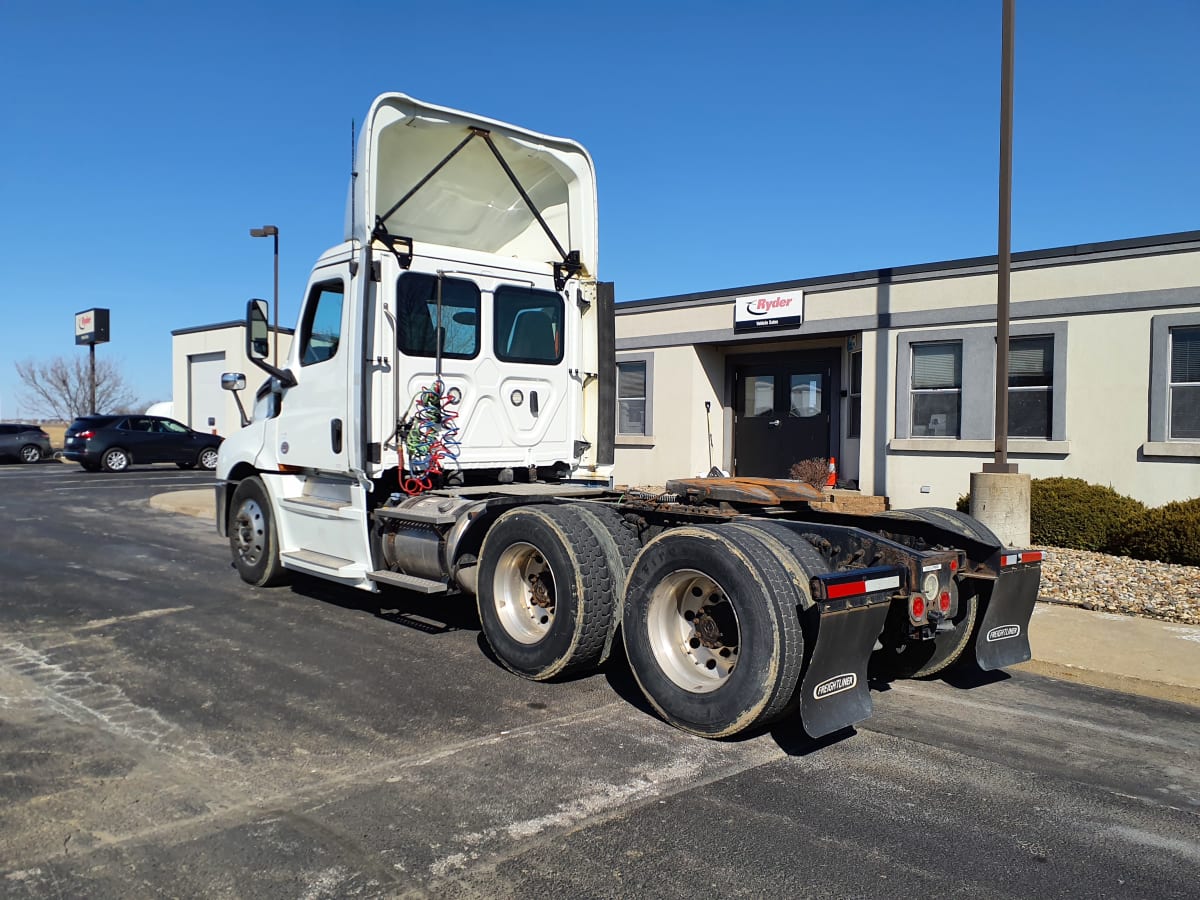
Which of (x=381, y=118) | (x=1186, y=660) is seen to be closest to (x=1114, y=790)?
(x=1186, y=660)

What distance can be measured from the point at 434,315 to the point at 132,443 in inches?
888

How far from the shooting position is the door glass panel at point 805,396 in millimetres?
16344

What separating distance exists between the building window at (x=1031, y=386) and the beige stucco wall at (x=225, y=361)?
23.1 meters

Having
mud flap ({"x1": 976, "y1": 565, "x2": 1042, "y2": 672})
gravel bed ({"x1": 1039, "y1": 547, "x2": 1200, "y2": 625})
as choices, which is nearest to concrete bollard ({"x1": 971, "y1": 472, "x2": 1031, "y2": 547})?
gravel bed ({"x1": 1039, "y1": 547, "x2": 1200, "y2": 625})

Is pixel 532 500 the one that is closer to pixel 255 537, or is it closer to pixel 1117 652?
pixel 255 537

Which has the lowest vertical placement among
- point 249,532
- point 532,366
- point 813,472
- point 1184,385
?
point 249,532

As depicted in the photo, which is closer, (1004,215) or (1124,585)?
(1124,585)

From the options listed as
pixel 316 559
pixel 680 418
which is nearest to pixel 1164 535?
pixel 680 418

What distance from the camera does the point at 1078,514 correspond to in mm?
10961

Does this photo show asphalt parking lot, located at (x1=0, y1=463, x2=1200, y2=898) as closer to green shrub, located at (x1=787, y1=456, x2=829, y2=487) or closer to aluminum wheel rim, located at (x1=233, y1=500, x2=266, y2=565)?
aluminum wheel rim, located at (x1=233, y1=500, x2=266, y2=565)

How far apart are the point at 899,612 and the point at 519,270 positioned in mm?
4347

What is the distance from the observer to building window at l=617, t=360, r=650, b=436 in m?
17.8

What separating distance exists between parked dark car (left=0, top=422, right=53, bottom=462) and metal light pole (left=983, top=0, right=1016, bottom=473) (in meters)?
31.1

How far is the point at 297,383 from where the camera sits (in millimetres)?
7898
